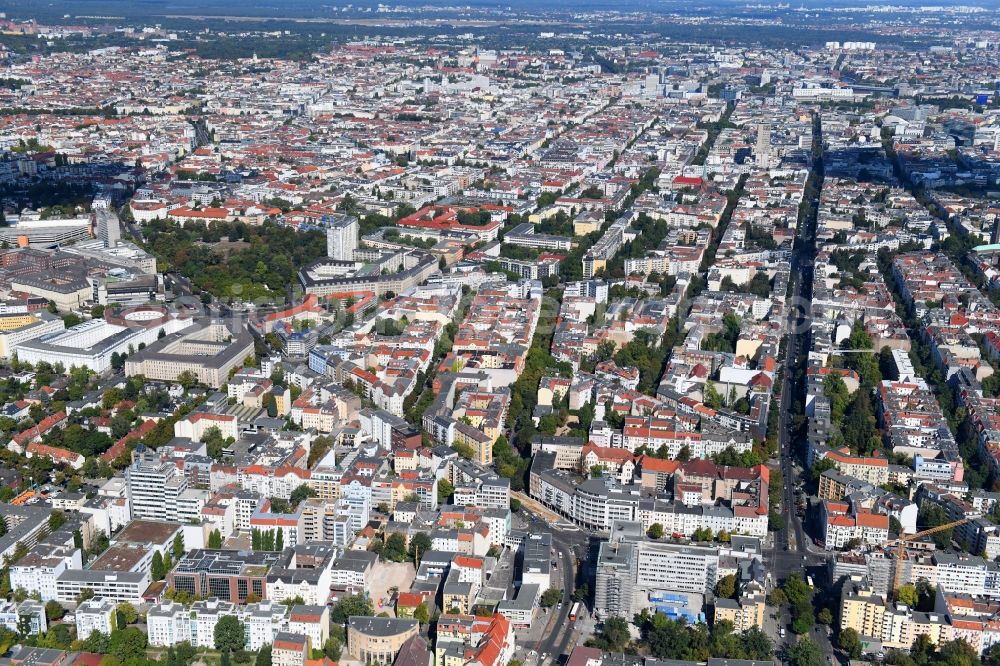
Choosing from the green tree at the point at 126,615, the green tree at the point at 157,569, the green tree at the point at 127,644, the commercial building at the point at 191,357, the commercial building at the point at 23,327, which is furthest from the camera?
the commercial building at the point at 23,327

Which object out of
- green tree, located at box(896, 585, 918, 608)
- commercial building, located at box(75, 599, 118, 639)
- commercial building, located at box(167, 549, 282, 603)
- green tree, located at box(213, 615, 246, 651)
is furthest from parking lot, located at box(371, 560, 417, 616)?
green tree, located at box(896, 585, 918, 608)

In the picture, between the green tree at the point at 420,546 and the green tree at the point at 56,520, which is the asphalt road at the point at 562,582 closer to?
the green tree at the point at 420,546

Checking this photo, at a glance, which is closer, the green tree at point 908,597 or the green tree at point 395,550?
the green tree at point 908,597

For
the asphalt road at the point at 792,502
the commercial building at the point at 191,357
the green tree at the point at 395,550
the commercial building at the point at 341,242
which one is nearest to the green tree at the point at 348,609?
the green tree at the point at 395,550

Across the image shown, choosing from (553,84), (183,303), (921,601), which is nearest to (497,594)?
(921,601)

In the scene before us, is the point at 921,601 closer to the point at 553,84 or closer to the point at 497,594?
the point at 497,594

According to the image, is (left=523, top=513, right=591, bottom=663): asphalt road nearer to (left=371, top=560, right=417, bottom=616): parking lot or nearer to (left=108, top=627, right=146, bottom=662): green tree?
(left=371, top=560, right=417, bottom=616): parking lot

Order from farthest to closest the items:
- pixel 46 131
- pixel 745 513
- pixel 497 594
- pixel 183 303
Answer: pixel 46 131, pixel 183 303, pixel 745 513, pixel 497 594
